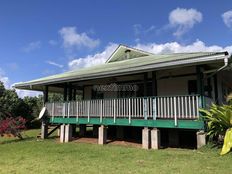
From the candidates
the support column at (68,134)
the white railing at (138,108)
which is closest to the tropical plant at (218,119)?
the white railing at (138,108)

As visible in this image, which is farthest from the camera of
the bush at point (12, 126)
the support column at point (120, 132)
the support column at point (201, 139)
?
the bush at point (12, 126)

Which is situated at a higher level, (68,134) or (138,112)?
(138,112)

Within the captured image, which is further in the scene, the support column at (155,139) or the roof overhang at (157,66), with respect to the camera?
the support column at (155,139)

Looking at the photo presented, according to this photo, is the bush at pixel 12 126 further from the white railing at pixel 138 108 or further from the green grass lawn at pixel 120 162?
the green grass lawn at pixel 120 162

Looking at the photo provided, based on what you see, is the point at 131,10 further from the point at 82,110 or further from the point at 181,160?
the point at 181,160

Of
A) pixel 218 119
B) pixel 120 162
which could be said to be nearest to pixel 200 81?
pixel 218 119

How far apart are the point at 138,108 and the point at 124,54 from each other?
7905 millimetres

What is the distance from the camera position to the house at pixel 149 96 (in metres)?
9.63

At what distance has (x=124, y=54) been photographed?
18.4 meters

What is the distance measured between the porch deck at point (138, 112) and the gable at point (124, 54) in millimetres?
6123

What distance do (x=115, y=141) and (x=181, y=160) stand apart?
5246 millimetres

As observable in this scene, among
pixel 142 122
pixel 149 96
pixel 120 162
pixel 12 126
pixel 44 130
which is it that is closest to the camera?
pixel 120 162

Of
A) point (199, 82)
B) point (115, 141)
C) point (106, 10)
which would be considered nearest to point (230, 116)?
point (199, 82)

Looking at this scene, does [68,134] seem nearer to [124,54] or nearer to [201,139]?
[201,139]
